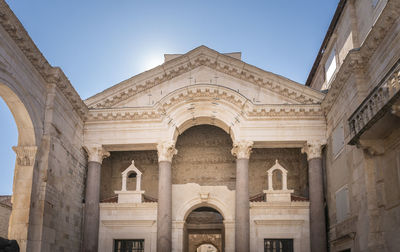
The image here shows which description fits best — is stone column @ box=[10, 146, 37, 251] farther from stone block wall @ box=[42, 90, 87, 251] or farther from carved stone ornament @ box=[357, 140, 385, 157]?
carved stone ornament @ box=[357, 140, 385, 157]

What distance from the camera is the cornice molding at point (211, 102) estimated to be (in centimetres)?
2044

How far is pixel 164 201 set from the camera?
19.8 metres

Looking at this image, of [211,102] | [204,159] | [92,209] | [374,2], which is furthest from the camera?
[204,159]

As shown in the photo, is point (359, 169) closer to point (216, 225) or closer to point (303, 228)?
point (303, 228)

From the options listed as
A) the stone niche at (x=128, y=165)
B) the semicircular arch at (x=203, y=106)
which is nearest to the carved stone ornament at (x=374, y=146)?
the semicircular arch at (x=203, y=106)

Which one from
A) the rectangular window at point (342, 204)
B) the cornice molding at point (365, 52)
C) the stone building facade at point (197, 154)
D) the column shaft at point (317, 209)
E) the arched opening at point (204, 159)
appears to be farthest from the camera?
the arched opening at point (204, 159)

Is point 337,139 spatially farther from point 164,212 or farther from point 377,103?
point 164,212

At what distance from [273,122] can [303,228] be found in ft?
14.8

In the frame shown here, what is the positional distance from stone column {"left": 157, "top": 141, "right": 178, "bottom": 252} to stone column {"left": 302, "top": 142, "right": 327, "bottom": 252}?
5.59 m

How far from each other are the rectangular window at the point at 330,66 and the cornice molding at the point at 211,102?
3.11 meters

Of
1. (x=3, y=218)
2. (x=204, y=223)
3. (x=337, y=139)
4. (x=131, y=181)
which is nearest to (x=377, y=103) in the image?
(x=337, y=139)

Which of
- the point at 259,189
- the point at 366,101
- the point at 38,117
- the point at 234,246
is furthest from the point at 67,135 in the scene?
the point at 366,101

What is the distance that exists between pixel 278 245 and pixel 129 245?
6.22 meters

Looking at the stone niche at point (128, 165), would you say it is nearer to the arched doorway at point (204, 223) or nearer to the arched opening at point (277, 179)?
the arched doorway at point (204, 223)
